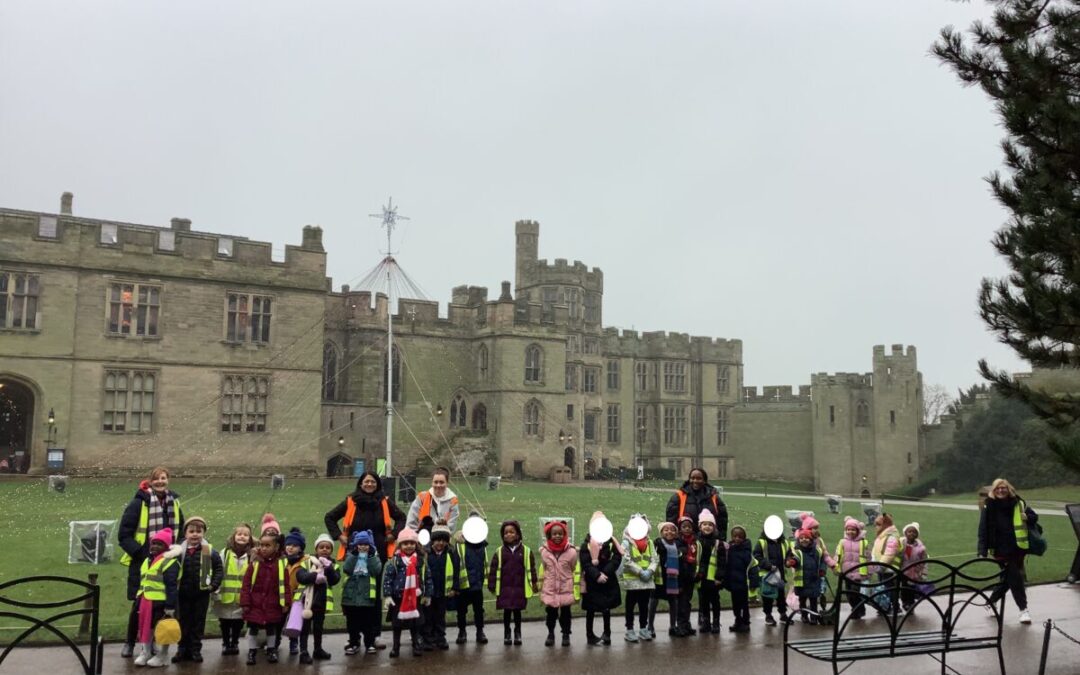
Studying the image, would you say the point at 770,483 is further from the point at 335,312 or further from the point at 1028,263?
the point at 1028,263

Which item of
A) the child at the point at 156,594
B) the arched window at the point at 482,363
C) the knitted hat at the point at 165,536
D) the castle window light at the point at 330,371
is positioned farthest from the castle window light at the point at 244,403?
the child at the point at 156,594

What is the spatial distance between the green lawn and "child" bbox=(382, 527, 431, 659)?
178 cm

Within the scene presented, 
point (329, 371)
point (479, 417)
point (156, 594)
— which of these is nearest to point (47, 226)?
point (329, 371)

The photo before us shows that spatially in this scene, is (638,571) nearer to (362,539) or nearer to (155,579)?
(362,539)

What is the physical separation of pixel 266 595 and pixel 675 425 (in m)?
47.0

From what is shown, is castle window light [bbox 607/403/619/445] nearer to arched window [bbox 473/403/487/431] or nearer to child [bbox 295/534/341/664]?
arched window [bbox 473/403/487/431]

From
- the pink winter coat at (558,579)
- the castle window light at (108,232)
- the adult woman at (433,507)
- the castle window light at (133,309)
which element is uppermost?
the castle window light at (108,232)

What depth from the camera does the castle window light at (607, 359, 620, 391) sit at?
171 feet

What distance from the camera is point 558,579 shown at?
932 centimetres

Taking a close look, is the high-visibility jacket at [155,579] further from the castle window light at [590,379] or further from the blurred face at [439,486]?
the castle window light at [590,379]

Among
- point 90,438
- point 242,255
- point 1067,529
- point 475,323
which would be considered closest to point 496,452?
point 475,323

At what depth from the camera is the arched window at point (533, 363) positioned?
41.6m

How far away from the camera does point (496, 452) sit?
132 ft

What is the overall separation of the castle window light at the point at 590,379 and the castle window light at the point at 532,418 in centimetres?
799
